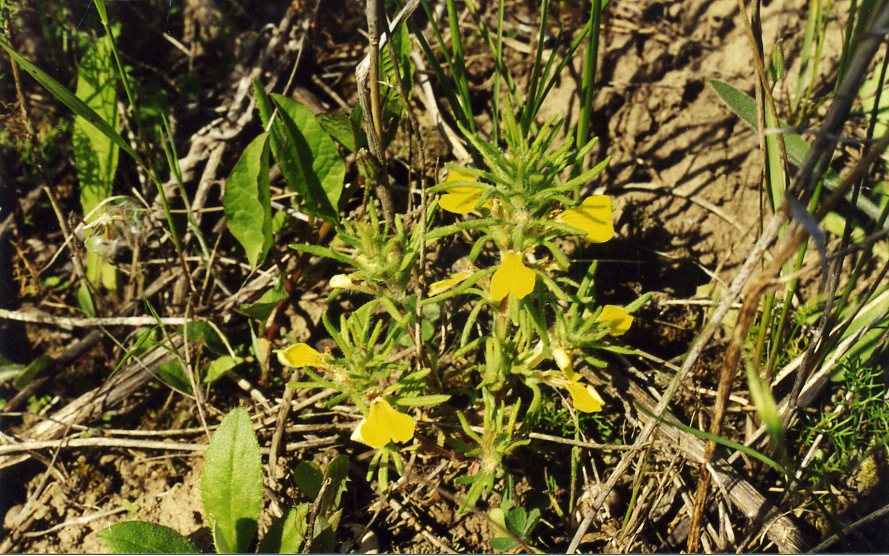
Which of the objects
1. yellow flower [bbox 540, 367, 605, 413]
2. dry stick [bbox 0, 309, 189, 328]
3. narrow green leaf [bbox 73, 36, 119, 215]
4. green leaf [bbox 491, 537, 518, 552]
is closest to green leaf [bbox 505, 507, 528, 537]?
green leaf [bbox 491, 537, 518, 552]

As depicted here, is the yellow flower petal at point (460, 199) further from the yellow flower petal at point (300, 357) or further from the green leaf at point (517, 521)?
the green leaf at point (517, 521)

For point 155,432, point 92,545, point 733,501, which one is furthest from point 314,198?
point 733,501

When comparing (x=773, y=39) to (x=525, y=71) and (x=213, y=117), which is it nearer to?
(x=525, y=71)

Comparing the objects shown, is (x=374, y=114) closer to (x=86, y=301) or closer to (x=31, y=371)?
(x=86, y=301)

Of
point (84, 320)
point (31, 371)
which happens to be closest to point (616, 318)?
point (84, 320)

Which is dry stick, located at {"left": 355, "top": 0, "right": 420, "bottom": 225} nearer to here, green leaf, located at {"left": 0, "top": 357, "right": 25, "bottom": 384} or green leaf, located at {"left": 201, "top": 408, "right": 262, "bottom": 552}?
green leaf, located at {"left": 201, "top": 408, "right": 262, "bottom": 552}
